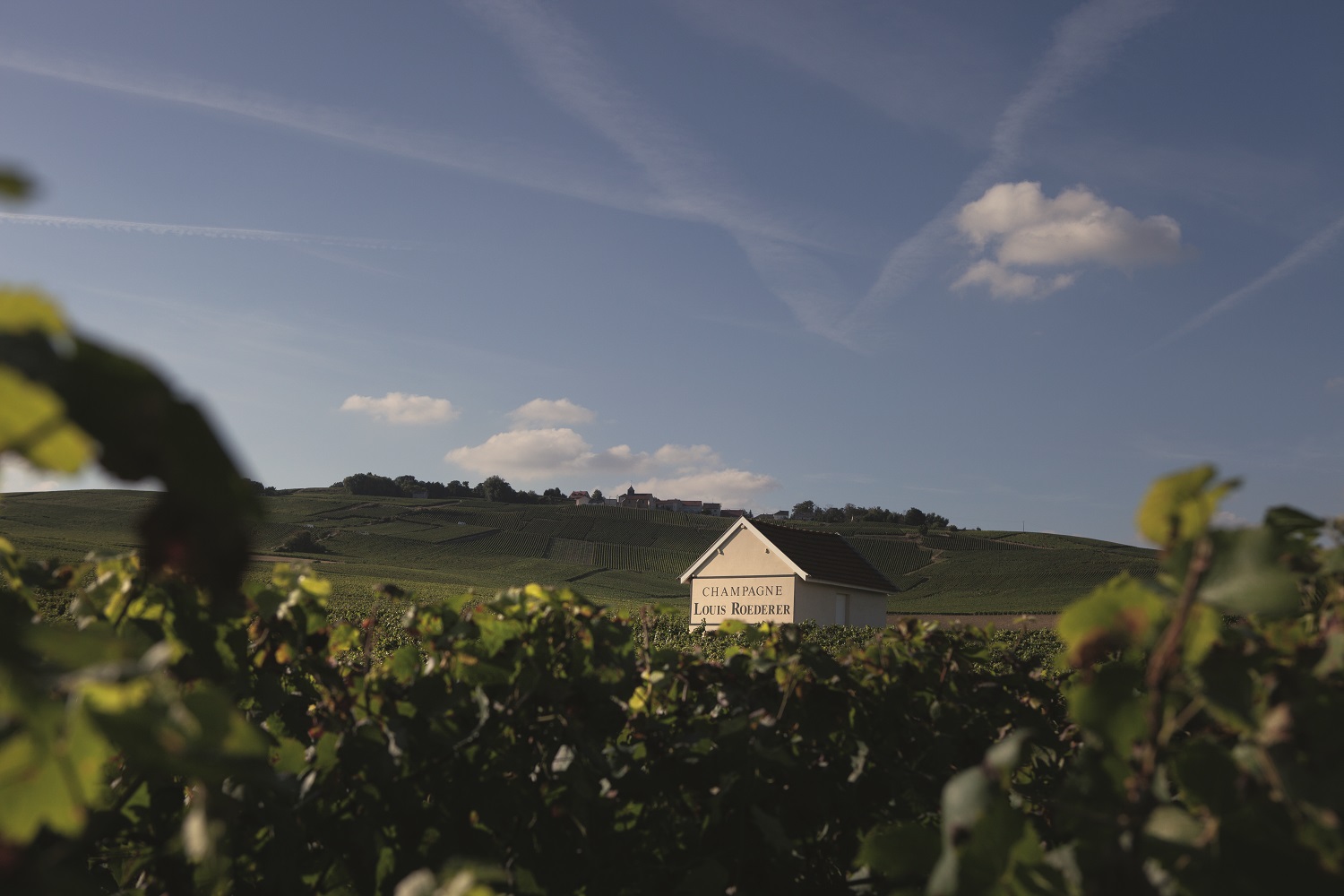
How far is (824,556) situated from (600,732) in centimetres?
3232

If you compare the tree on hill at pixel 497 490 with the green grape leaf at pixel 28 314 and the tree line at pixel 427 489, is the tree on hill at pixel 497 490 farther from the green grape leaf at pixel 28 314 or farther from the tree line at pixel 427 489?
the green grape leaf at pixel 28 314

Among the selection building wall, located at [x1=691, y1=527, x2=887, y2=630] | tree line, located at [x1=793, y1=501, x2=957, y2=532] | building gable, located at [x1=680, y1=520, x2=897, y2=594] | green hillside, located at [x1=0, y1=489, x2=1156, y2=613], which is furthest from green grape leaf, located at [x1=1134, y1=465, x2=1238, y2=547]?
tree line, located at [x1=793, y1=501, x2=957, y2=532]

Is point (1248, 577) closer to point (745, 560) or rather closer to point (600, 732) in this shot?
point (600, 732)

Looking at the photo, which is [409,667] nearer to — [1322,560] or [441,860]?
[441,860]

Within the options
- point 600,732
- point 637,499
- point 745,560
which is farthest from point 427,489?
point 600,732

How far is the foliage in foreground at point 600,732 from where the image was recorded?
658mm

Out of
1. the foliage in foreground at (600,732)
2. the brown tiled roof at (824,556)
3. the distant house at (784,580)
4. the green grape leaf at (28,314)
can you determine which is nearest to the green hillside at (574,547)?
the brown tiled roof at (824,556)

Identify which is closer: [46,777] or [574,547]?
[46,777]

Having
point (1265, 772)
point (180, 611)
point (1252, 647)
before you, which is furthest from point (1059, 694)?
point (180, 611)

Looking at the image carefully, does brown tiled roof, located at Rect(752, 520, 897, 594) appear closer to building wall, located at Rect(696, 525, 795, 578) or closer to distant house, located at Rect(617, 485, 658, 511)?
building wall, located at Rect(696, 525, 795, 578)

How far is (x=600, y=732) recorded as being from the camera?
1.99 m

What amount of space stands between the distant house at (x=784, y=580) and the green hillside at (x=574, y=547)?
22201 millimetres

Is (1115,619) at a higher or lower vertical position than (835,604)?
higher

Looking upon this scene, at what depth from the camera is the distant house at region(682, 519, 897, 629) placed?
3194 cm
